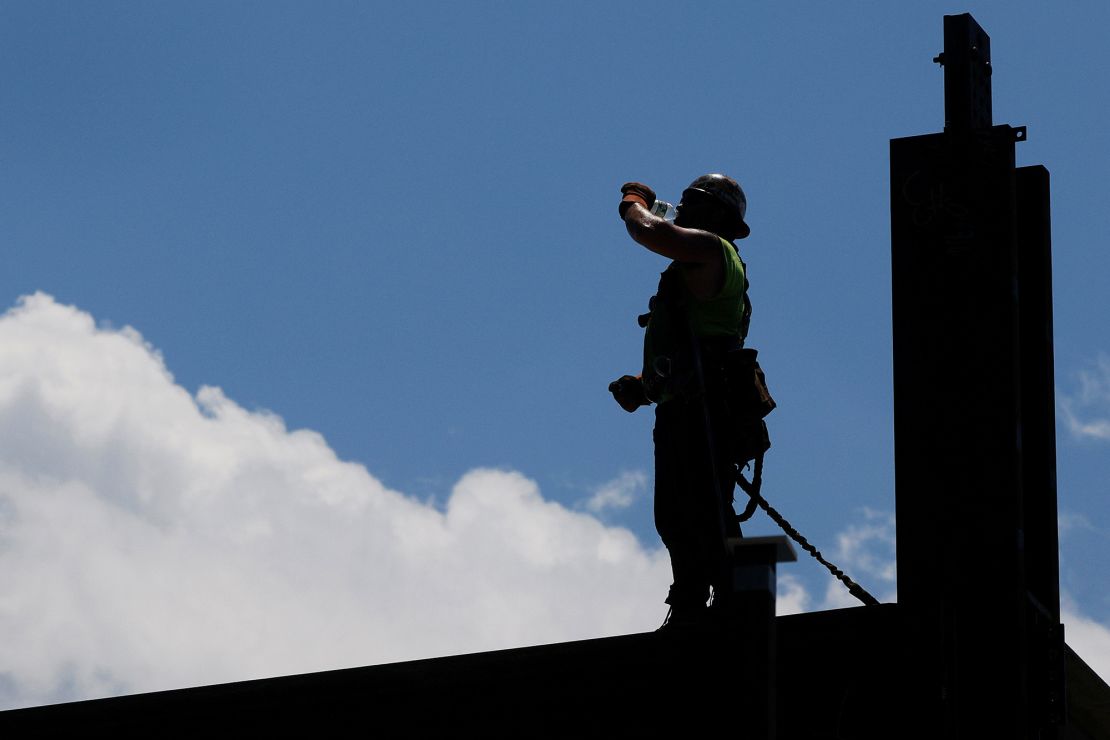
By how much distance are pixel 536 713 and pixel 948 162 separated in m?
2.77

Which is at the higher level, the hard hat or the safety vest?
the hard hat

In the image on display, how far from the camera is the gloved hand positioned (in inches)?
290

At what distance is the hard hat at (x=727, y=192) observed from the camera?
712 cm

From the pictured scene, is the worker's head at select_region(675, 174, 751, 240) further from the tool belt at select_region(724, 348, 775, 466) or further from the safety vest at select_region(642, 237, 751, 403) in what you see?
the tool belt at select_region(724, 348, 775, 466)

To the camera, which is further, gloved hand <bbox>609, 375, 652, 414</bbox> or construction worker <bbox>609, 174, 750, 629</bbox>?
gloved hand <bbox>609, 375, 652, 414</bbox>


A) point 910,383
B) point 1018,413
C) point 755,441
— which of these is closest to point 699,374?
point 755,441

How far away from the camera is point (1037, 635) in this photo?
635 centimetres

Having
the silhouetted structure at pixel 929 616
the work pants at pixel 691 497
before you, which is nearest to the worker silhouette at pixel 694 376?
the work pants at pixel 691 497

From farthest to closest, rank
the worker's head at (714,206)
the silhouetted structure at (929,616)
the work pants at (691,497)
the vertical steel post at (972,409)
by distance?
the worker's head at (714,206), the work pants at (691,497), the vertical steel post at (972,409), the silhouetted structure at (929,616)

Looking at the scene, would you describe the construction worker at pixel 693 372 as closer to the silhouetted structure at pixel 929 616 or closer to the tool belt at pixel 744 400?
the tool belt at pixel 744 400

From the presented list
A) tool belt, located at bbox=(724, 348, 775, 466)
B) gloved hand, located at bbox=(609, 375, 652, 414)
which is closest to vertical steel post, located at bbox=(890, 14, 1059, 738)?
tool belt, located at bbox=(724, 348, 775, 466)

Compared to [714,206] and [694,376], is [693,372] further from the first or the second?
[714,206]

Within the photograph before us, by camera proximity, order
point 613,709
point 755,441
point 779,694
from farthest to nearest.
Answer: point 755,441, point 779,694, point 613,709

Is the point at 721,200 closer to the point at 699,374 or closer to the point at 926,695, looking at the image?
the point at 699,374
